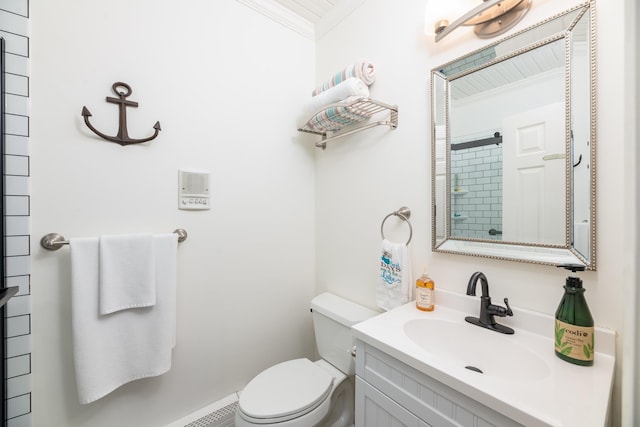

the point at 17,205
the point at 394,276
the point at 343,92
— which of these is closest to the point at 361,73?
the point at 343,92

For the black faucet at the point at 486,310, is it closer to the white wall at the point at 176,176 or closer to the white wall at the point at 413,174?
the white wall at the point at 413,174

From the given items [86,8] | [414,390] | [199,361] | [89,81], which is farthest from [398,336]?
[86,8]

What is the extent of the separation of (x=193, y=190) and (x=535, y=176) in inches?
57.1

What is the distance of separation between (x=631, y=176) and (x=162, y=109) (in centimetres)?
157

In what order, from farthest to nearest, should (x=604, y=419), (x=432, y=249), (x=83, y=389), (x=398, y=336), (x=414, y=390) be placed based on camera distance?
(x=432, y=249) < (x=83, y=389) < (x=398, y=336) < (x=414, y=390) < (x=604, y=419)

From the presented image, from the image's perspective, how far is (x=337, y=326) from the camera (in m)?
1.38

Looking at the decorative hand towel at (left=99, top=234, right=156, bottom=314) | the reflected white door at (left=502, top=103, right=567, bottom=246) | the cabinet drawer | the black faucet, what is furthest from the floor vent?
the reflected white door at (left=502, top=103, right=567, bottom=246)

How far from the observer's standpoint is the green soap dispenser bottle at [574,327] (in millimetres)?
707

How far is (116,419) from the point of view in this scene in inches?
46.4

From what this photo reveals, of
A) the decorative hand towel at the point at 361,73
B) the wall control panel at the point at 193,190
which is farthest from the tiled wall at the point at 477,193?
the wall control panel at the point at 193,190

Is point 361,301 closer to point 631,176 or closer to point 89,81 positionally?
point 631,176

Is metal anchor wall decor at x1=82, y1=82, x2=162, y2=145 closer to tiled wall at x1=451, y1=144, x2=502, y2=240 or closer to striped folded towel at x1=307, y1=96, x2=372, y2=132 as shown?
striped folded towel at x1=307, y1=96, x2=372, y2=132

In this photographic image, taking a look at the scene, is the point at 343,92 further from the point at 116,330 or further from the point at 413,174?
the point at 116,330

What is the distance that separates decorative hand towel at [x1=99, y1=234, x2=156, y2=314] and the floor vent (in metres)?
0.70
